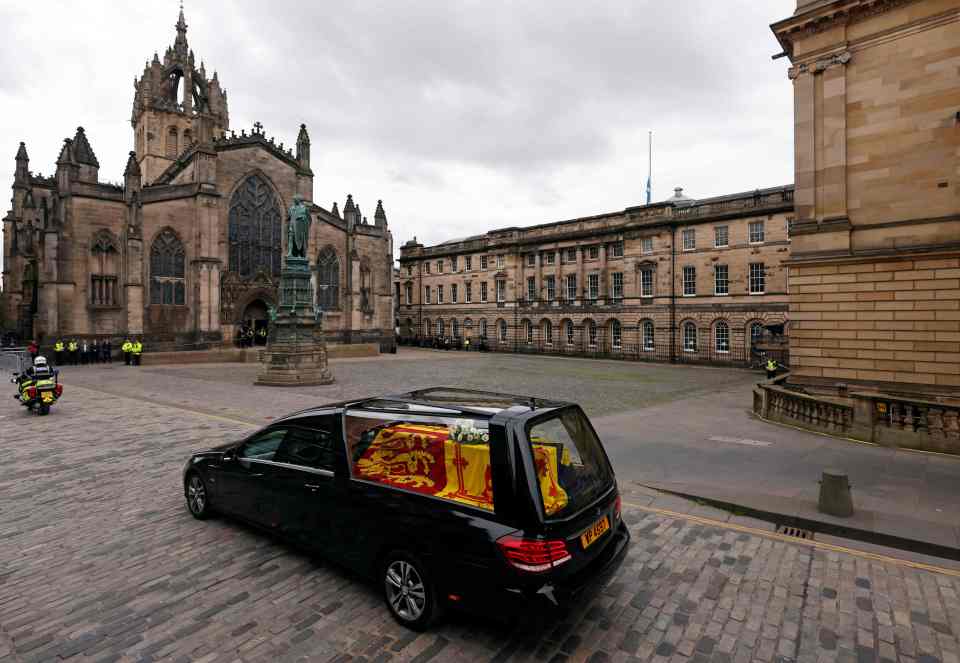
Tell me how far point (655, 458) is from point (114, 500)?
8176 mm

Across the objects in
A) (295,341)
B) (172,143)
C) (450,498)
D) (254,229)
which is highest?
(172,143)

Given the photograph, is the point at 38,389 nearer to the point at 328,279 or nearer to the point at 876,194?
the point at 876,194

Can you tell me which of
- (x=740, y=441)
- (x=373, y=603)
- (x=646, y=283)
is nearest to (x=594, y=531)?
(x=373, y=603)

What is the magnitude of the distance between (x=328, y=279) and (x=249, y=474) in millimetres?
42273

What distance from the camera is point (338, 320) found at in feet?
149

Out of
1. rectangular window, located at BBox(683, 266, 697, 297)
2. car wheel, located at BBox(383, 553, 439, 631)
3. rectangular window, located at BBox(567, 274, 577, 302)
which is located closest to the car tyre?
car wheel, located at BBox(383, 553, 439, 631)

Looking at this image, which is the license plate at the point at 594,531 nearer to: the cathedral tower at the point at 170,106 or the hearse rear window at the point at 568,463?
the hearse rear window at the point at 568,463

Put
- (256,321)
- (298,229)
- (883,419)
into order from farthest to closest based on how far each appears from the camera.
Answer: (256,321) < (298,229) < (883,419)

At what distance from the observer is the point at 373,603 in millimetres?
4059

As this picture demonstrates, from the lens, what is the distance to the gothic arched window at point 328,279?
146 ft

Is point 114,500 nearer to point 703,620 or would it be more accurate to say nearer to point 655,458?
point 703,620

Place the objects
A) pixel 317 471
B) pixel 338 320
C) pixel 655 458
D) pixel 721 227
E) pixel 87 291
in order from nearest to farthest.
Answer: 1. pixel 317 471
2. pixel 655 458
3. pixel 87 291
4. pixel 721 227
5. pixel 338 320

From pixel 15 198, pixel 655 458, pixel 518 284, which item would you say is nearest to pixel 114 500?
pixel 655 458

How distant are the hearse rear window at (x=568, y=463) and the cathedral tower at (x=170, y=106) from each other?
56526 mm
